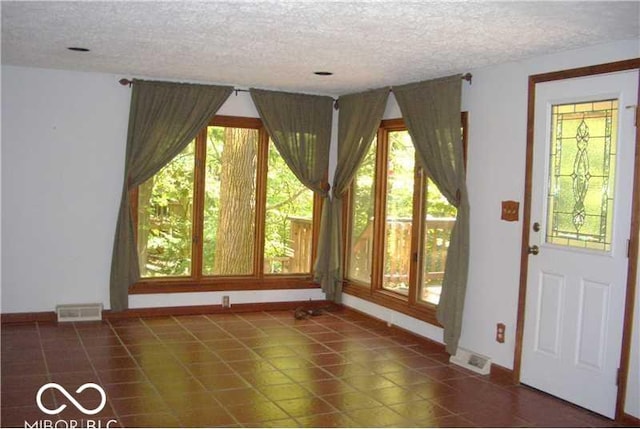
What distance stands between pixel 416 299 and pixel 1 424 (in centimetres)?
362

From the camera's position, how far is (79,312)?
6211 millimetres

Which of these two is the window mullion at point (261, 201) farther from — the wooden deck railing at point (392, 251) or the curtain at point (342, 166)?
the curtain at point (342, 166)

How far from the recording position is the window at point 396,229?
5859mm

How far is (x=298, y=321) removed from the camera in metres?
6.61

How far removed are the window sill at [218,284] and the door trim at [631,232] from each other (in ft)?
9.71

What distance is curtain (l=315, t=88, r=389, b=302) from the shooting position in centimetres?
655

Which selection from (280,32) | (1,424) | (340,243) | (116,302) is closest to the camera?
(1,424)

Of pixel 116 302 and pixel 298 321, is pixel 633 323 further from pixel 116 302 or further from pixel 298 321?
pixel 116 302

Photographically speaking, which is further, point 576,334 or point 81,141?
point 81,141

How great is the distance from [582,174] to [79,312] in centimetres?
464

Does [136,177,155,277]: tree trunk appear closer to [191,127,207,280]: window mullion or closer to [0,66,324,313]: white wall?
[0,66,324,313]: white wall

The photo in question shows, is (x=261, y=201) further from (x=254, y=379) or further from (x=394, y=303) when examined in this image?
(x=254, y=379)

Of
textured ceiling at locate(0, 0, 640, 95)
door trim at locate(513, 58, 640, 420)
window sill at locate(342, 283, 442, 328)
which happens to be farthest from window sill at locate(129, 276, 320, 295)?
door trim at locate(513, 58, 640, 420)

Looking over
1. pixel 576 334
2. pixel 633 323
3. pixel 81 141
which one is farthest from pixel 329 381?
pixel 81 141
